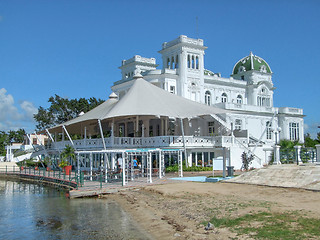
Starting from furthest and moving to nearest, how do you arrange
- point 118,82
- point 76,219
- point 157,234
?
point 118,82 < point 76,219 < point 157,234

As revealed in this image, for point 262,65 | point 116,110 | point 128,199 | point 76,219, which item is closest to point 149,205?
point 128,199

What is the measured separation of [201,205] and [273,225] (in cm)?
457

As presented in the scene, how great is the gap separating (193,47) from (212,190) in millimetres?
28729

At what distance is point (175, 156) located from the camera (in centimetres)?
3117

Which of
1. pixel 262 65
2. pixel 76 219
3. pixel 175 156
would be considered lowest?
pixel 76 219

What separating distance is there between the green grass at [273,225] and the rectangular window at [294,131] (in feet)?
130

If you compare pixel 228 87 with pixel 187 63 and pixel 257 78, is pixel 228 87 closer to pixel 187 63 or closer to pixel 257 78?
pixel 257 78

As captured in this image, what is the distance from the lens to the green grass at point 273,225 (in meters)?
9.33

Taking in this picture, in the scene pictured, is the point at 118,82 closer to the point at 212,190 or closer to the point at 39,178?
the point at 39,178

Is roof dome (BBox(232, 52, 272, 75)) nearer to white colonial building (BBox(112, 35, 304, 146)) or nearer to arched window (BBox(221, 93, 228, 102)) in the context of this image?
white colonial building (BBox(112, 35, 304, 146))

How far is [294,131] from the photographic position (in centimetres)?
4900

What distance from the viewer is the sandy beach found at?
37.5 feet

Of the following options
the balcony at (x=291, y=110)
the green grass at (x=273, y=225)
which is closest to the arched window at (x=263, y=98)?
the balcony at (x=291, y=110)

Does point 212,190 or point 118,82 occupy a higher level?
point 118,82
